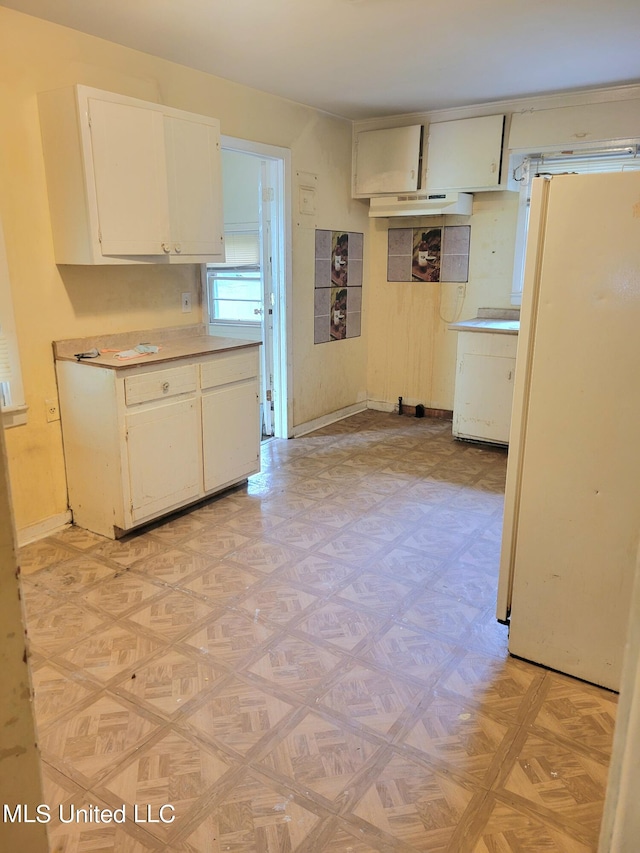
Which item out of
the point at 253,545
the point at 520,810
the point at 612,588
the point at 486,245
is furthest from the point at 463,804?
the point at 486,245

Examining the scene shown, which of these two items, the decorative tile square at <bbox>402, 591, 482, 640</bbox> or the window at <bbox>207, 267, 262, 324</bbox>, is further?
the window at <bbox>207, 267, 262, 324</bbox>

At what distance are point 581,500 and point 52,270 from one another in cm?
275

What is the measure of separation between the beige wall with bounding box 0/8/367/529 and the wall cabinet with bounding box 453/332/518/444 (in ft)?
6.94

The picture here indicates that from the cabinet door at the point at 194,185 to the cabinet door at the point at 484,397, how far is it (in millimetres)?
2196

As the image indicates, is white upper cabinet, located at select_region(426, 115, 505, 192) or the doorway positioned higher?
white upper cabinet, located at select_region(426, 115, 505, 192)

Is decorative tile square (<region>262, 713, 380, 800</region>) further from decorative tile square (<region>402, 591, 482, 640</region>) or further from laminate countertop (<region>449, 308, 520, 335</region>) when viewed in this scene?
laminate countertop (<region>449, 308, 520, 335</region>)

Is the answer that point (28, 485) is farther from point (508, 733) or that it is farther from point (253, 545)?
point (508, 733)

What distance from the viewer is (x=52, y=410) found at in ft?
10.7

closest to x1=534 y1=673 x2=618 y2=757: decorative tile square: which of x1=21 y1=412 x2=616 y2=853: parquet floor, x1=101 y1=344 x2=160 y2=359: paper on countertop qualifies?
x1=21 y1=412 x2=616 y2=853: parquet floor

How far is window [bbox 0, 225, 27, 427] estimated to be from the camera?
2914mm

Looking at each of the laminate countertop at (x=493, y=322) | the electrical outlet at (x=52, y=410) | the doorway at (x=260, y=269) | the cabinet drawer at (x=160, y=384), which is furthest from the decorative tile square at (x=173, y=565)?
the laminate countertop at (x=493, y=322)

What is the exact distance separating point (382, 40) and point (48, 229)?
2.02 meters

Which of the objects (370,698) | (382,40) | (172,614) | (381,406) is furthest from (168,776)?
(381,406)

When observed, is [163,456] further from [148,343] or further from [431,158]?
[431,158]
